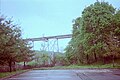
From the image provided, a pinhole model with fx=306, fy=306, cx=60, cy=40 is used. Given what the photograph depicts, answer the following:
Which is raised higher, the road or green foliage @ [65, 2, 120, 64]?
green foliage @ [65, 2, 120, 64]

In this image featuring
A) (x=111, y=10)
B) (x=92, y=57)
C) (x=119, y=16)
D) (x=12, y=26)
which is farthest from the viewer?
(x=92, y=57)

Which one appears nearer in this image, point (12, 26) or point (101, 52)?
point (12, 26)

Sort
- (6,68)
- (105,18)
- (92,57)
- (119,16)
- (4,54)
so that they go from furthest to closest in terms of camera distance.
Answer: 1. (92,57)
2. (105,18)
3. (119,16)
4. (6,68)
5. (4,54)

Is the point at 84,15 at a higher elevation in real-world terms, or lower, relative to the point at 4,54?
higher

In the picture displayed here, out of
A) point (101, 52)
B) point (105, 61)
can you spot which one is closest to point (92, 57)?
point (105, 61)

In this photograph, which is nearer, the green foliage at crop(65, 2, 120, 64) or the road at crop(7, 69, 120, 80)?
the road at crop(7, 69, 120, 80)

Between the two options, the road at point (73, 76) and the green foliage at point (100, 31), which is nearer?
the road at point (73, 76)

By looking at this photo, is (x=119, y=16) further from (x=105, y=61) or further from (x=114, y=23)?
(x=105, y=61)

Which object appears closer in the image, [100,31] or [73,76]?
[73,76]

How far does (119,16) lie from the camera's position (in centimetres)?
5081

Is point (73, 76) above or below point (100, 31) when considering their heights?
below

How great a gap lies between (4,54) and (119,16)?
2445 centimetres

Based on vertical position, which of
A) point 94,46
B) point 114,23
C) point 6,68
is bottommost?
point 6,68

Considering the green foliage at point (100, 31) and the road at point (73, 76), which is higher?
the green foliage at point (100, 31)
